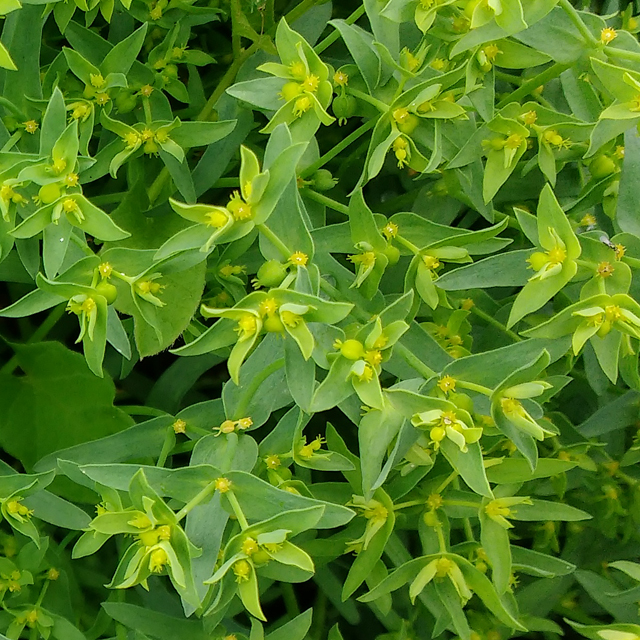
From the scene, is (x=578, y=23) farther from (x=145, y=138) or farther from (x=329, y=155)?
(x=145, y=138)

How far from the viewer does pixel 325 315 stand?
72 cm

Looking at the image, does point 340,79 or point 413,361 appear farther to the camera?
point 340,79

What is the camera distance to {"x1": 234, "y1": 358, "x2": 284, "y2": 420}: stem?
828mm

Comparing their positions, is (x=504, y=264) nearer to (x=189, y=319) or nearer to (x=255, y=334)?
(x=255, y=334)

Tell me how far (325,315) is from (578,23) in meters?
0.43

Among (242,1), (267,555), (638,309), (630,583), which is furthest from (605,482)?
(242,1)

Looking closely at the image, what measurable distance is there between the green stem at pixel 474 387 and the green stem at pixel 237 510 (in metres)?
0.26

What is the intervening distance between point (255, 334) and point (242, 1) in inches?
23.4

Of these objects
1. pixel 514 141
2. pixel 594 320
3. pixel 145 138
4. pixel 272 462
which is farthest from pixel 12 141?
pixel 594 320

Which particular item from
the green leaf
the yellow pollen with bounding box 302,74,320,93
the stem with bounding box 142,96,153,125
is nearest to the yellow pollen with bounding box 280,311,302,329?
the yellow pollen with bounding box 302,74,320,93

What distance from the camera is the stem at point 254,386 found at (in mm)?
828

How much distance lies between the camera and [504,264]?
862mm

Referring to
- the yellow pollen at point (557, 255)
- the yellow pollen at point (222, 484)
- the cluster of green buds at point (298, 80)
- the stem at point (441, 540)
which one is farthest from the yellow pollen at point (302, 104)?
the stem at point (441, 540)

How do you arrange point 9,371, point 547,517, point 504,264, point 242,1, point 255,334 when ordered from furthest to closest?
point 9,371 < point 242,1 < point 547,517 < point 504,264 < point 255,334
